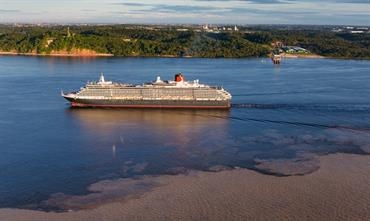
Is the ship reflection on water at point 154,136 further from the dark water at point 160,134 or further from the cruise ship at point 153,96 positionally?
the cruise ship at point 153,96

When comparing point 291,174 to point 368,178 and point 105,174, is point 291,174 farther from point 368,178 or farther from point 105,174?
point 105,174

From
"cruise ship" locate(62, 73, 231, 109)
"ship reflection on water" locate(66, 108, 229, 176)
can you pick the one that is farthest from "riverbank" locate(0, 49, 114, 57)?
"ship reflection on water" locate(66, 108, 229, 176)

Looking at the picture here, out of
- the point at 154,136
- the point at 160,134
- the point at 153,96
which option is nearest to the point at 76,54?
the point at 153,96

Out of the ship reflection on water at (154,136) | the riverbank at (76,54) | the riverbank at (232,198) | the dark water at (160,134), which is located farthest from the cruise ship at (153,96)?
the riverbank at (76,54)

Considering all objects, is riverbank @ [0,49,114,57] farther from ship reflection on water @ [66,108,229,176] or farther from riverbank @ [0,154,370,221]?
riverbank @ [0,154,370,221]

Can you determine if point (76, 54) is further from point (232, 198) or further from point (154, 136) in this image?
point (232, 198)

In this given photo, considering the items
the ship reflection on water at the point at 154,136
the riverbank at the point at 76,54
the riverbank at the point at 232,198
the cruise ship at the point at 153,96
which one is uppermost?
the riverbank at the point at 76,54
